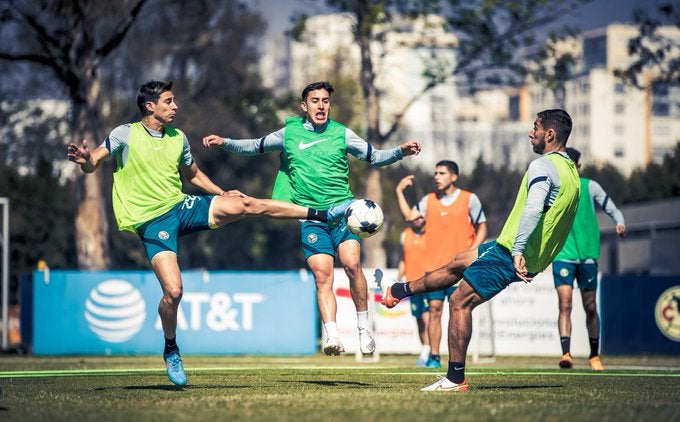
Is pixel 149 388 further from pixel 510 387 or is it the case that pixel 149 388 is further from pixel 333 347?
pixel 510 387

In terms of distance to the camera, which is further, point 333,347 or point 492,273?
point 333,347

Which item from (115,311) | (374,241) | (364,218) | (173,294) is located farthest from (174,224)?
(374,241)

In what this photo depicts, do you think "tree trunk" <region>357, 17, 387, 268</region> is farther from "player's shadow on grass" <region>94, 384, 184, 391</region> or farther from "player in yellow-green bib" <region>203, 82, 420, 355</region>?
"player's shadow on grass" <region>94, 384, 184, 391</region>

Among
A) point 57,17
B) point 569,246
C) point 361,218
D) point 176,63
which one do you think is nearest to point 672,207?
point 176,63

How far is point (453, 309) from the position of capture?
10.4m

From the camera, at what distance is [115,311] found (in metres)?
22.5

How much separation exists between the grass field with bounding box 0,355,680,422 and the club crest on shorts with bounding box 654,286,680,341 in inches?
339

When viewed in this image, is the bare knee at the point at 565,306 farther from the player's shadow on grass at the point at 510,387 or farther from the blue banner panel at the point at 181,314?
the blue banner panel at the point at 181,314

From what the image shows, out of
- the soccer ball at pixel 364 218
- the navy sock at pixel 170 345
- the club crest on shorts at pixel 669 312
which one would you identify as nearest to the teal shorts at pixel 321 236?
the soccer ball at pixel 364 218

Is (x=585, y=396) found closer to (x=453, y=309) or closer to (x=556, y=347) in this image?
(x=453, y=309)

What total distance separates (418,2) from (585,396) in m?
23.6

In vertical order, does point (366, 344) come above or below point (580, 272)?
below

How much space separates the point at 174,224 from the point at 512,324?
11.8 metres

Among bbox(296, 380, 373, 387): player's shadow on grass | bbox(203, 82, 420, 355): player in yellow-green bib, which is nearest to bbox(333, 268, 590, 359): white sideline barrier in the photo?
bbox(203, 82, 420, 355): player in yellow-green bib
